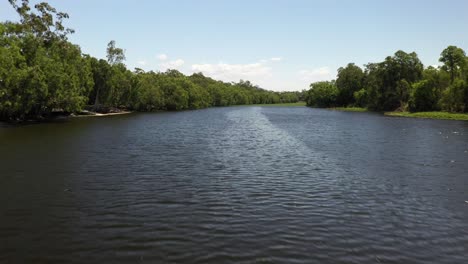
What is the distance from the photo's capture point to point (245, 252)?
41.7ft

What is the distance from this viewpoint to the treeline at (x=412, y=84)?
10498 cm

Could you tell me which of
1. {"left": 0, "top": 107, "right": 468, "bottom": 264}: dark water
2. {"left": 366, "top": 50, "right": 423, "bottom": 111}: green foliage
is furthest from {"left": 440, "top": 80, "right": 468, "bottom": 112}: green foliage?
{"left": 0, "top": 107, "right": 468, "bottom": 264}: dark water

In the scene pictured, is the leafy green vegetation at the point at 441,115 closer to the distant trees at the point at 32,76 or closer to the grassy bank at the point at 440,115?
the grassy bank at the point at 440,115

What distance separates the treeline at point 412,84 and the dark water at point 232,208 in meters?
81.4

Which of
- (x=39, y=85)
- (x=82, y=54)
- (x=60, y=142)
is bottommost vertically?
(x=60, y=142)

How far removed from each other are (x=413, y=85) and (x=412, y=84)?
11.9m

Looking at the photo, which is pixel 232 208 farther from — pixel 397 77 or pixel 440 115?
pixel 397 77

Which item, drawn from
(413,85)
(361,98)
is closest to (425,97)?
(413,85)

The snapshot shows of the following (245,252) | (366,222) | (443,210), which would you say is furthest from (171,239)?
(443,210)

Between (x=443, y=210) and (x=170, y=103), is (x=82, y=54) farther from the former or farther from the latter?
(x=443, y=210)

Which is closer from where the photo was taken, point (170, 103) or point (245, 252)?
point (245, 252)

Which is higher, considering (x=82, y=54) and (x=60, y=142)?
(x=82, y=54)

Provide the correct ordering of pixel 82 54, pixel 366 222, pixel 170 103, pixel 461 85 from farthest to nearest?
pixel 170 103 → pixel 82 54 → pixel 461 85 → pixel 366 222

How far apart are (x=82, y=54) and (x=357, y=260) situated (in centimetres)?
12060
